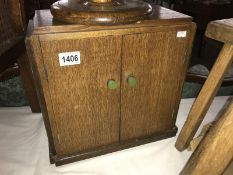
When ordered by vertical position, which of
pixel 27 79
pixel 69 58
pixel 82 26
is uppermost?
pixel 82 26

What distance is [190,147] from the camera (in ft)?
3.43

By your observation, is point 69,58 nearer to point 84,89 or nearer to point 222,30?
point 84,89

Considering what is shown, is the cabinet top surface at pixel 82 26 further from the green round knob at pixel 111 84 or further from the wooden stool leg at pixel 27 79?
the wooden stool leg at pixel 27 79

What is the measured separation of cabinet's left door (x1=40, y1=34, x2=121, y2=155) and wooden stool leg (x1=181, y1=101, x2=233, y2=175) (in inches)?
15.0

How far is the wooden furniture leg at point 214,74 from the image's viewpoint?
A: 0.74 m

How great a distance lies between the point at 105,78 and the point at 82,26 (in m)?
0.21

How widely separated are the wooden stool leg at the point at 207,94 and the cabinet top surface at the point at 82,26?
7.4 inches

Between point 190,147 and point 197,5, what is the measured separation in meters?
2.51

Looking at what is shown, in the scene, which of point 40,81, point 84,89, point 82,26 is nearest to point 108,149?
point 84,89

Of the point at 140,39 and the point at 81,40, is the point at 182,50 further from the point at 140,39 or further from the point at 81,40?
the point at 81,40

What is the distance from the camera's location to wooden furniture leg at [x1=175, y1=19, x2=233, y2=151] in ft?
2.44

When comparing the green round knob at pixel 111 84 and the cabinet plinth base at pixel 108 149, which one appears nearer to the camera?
the green round knob at pixel 111 84

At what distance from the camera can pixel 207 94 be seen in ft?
2.84

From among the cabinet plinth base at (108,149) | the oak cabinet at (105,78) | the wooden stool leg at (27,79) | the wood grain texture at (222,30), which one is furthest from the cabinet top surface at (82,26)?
the cabinet plinth base at (108,149)
